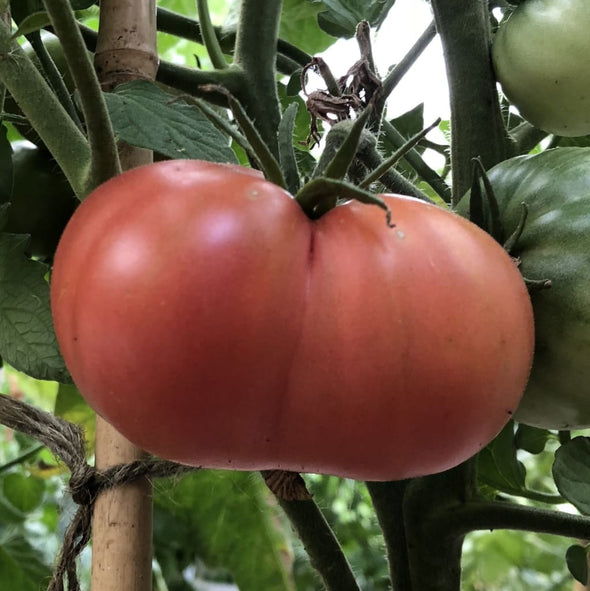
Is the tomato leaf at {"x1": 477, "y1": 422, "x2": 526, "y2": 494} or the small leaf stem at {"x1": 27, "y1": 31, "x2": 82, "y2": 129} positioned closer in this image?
the small leaf stem at {"x1": 27, "y1": 31, "x2": 82, "y2": 129}

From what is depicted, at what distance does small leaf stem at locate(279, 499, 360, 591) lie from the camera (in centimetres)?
55

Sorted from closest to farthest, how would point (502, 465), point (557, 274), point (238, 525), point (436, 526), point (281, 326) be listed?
1. point (281, 326)
2. point (557, 274)
3. point (436, 526)
4. point (502, 465)
5. point (238, 525)

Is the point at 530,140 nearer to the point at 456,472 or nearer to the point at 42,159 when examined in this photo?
the point at 456,472

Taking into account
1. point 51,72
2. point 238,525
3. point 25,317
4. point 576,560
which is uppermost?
point 51,72

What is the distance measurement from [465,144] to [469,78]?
1.9 inches

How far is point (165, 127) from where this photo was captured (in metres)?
0.39

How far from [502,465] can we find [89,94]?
1.53 ft

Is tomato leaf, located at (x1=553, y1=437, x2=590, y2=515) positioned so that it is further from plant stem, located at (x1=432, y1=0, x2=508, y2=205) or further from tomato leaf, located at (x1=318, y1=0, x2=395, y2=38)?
tomato leaf, located at (x1=318, y1=0, x2=395, y2=38)

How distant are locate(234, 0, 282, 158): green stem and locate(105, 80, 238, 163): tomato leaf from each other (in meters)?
0.15

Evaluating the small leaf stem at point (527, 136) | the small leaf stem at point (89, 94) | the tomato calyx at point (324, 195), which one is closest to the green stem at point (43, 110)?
the small leaf stem at point (89, 94)

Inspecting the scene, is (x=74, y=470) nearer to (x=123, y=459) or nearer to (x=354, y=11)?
(x=123, y=459)

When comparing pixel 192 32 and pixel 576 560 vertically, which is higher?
pixel 192 32

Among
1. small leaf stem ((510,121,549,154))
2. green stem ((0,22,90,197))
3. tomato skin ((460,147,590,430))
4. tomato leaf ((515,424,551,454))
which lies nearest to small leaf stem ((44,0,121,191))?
green stem ((0,22,90,197))

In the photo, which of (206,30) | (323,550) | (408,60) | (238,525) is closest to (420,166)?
(408,60)
